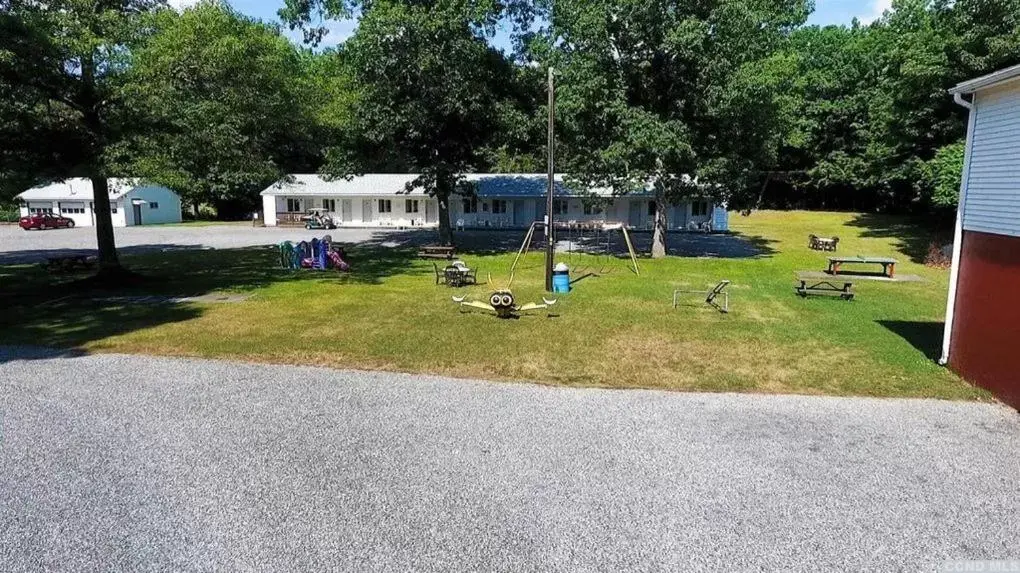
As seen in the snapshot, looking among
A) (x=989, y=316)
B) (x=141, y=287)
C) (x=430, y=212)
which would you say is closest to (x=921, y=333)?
(x=989, y=316)

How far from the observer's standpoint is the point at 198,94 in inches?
620

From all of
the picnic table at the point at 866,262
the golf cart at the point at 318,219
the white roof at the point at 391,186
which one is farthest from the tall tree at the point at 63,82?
the white roof at the point at 391,186

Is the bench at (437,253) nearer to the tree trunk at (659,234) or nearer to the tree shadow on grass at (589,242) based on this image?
the tree shadow on grass at (589,242)

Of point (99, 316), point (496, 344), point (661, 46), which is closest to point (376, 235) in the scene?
point (661, 46)

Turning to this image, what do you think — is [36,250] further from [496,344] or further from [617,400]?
[617,400]

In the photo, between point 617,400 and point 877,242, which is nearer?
point 617,400

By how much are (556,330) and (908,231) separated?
33.1 m

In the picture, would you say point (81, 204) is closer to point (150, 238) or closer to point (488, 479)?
point (150, 238)

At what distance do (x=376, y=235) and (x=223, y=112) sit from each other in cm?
2050

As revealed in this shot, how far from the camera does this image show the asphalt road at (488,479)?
4.47 metres

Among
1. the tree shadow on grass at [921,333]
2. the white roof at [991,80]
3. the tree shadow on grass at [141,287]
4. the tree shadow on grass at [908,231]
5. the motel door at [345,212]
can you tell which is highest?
the white roof at [991,80]

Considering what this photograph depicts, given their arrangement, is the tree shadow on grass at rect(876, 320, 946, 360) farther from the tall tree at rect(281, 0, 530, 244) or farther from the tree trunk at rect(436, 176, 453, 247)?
the tree trunk at rect(436, 176, 453, 247)

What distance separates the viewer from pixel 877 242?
105 ft

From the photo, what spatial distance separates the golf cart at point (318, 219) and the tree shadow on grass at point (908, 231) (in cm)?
3323
